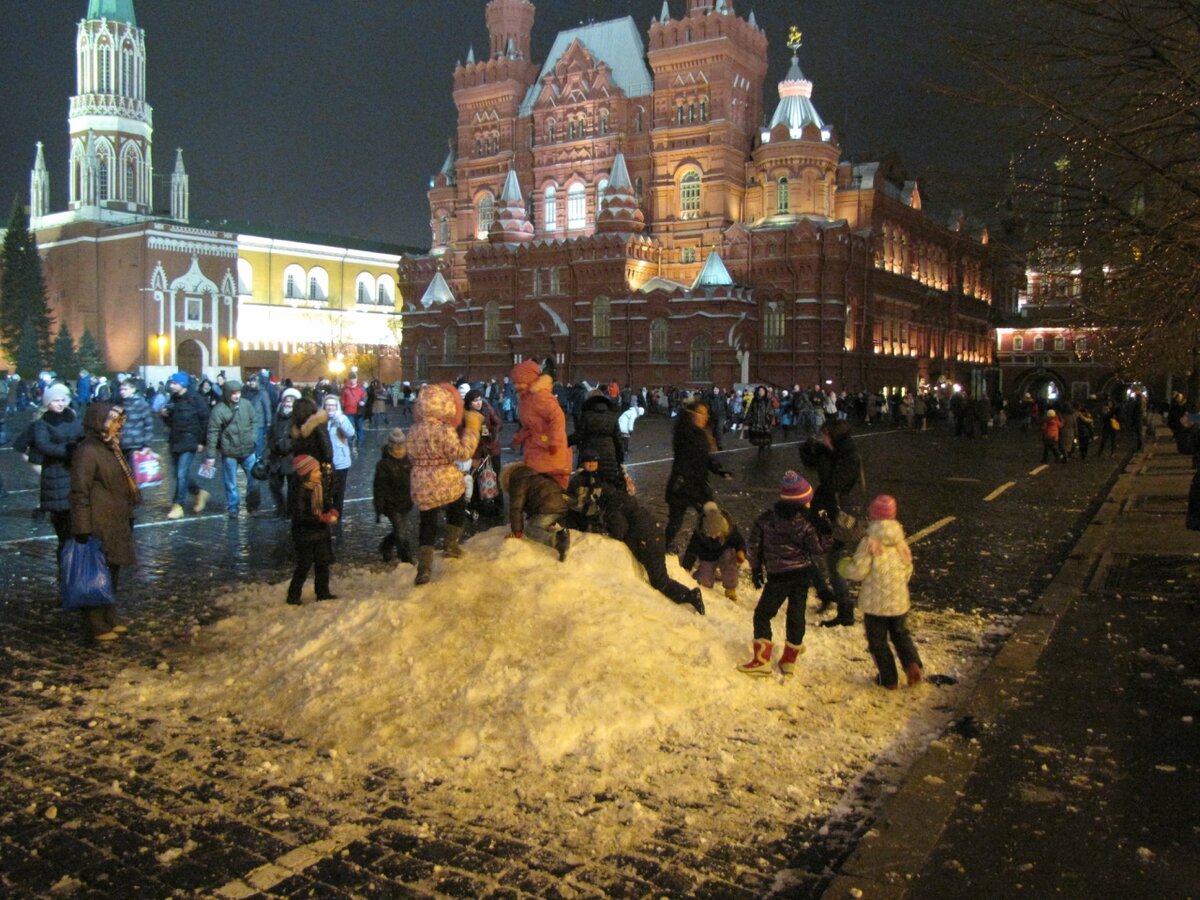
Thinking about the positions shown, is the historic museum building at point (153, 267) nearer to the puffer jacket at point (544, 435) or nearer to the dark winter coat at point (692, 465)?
the dark winter coat at point (692, 465)

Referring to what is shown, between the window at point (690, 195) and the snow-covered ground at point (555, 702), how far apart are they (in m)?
51.2

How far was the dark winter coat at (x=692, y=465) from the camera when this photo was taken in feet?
29.9

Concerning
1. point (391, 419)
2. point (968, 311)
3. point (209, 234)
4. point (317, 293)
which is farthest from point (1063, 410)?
point (317, 293)

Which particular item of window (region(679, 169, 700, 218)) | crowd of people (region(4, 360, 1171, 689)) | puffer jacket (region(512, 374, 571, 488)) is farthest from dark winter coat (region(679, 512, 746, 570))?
window (region(679, 169, 700, 218))

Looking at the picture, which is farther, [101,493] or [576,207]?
[576,207]

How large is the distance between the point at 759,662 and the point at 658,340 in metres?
46.4

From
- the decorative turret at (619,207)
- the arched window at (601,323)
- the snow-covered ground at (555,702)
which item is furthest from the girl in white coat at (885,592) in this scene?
the decorative turret at (619,207)

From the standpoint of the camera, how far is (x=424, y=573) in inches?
279

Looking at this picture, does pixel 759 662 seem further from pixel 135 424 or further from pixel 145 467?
pixel 135 424

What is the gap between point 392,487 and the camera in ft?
33.8

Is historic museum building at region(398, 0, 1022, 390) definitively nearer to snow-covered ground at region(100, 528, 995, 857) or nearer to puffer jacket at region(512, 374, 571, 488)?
puffer jacket at region(512, 374, 571, 488)

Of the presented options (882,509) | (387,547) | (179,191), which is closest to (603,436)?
(882,509)

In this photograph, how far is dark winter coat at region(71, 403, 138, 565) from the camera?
23.7 ft

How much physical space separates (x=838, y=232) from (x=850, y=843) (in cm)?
4928
